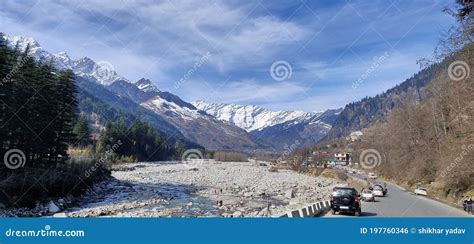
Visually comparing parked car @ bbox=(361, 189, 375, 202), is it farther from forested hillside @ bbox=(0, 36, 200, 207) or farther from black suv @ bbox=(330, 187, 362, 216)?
forested hillside @ bbox=(0, 36, 200, 207)

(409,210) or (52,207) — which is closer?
(409,210)

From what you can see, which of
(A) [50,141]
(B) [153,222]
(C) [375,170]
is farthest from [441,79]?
(C) [375,170]

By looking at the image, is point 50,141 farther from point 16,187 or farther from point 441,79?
point 441,79

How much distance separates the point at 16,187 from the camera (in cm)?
3247

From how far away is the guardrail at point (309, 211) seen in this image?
17.4 metres

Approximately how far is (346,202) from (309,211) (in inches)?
108

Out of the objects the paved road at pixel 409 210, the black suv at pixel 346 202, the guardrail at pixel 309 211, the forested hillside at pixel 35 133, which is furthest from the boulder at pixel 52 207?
the black suv at pixel 346 202

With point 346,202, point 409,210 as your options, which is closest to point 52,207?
point 346,202

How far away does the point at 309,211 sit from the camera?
816 inches

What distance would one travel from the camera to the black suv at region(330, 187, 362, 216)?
2216 centimetres

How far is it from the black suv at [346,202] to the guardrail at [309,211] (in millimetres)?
1063

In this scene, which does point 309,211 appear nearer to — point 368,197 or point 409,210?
point 409,210

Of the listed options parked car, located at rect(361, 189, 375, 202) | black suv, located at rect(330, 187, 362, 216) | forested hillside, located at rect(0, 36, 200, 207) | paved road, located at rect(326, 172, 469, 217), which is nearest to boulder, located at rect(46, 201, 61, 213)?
Result: forested hillside, located at rect(0, 36, 200, 207)

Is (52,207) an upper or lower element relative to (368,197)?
lower
